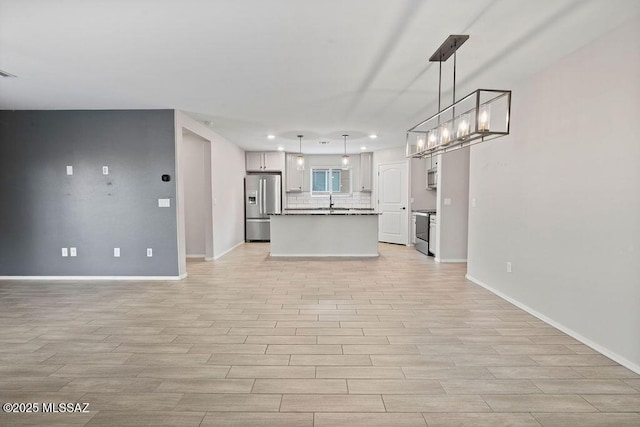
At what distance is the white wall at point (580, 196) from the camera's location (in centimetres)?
235

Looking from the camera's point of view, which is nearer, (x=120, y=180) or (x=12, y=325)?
(x=12, y=325)

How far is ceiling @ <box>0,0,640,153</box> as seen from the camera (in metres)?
2.14

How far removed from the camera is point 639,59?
226cm

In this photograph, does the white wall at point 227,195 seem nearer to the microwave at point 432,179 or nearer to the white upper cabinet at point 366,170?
A: the white upper cabinet at point 366,170

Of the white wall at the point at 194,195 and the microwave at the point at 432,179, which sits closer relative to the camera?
the white wall at the point at 194,195

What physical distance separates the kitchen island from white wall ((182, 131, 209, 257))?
153 cm

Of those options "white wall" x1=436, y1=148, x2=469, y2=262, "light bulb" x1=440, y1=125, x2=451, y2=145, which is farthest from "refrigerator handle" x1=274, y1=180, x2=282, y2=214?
"light bulb" x1=440, y1=125, x2=451, y2=145

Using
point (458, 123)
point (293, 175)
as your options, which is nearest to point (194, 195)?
point (293, 175)

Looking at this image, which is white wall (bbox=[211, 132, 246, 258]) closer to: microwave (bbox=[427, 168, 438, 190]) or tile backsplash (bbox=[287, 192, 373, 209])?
tile backsplash (bbox=[287, 192, 373, 209])

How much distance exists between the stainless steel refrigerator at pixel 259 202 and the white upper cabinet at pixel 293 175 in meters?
0.40

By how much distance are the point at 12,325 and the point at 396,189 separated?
290 inches

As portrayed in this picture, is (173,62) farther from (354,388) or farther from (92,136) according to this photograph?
(354,388)

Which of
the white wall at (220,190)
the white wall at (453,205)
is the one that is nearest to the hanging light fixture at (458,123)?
the white wall at (453,205)

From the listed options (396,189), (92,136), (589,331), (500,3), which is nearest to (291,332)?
(589,331)
